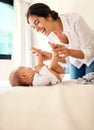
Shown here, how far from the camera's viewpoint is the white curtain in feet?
9.16

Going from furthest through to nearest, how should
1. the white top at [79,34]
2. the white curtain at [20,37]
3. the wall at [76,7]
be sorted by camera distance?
the white curtain at [20,37], the wall at [76,7], the white top at [79,34]

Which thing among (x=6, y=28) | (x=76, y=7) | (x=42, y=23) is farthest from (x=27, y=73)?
(x=6, y=28)

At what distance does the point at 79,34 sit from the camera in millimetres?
1326

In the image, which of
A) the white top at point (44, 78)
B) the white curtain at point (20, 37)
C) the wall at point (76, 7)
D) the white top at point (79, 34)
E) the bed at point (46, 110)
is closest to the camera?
the bed at point (46, 110)

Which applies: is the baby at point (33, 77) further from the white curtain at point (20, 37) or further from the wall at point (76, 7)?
the white curtain at point (20, 37)

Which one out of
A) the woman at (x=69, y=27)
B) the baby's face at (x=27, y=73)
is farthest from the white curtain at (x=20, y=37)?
the baby's face at (x=27, y=73)

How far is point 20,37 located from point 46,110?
2151 mm

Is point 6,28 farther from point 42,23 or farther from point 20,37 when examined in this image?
point 42,23

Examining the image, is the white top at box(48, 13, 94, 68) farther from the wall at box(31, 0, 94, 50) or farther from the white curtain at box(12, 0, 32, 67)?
the white curtain at box(12, 0, 32, 67)

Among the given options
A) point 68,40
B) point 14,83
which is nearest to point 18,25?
point 68,40

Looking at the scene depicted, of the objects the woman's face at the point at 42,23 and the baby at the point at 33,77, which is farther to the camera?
the woman's face at the point at 42,23

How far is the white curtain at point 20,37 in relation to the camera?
2.79 m

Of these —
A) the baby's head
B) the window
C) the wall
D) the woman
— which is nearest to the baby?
the baby's head

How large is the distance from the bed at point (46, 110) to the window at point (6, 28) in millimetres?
2057
